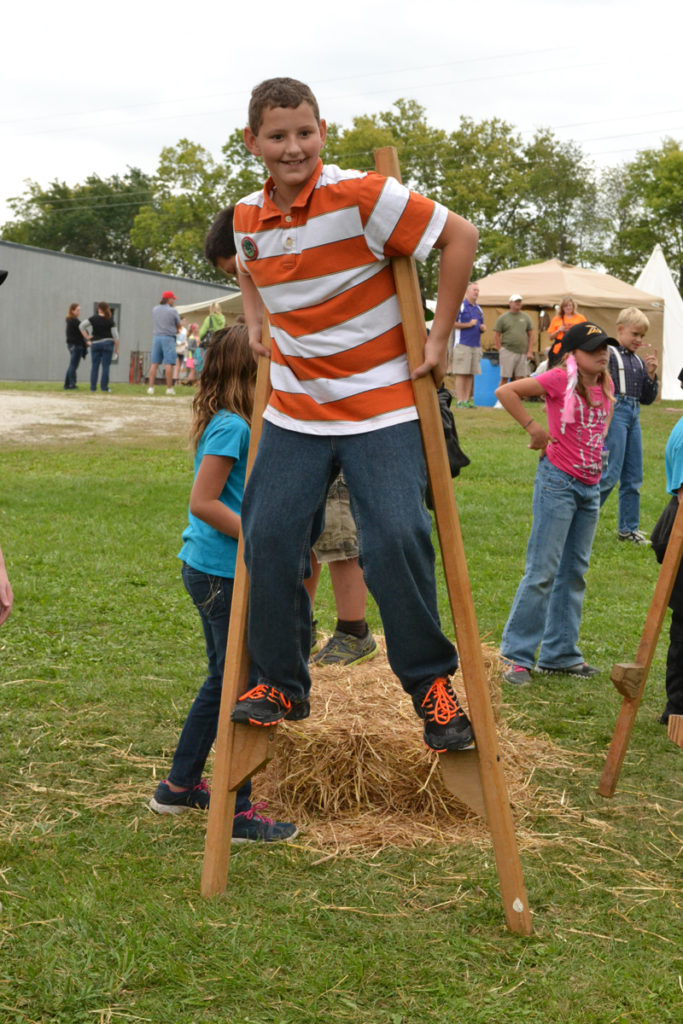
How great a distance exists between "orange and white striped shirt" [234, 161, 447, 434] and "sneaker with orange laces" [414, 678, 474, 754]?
34.2 inches

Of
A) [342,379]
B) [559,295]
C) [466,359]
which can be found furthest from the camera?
[559,295]

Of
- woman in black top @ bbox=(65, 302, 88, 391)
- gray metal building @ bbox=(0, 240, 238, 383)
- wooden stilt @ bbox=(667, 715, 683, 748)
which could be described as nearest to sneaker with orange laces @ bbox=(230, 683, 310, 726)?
wooden stilt @ bbox=(667, 715, 683, 748)

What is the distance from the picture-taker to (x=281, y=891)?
3.92 metres

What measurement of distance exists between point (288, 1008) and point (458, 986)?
0.50 m

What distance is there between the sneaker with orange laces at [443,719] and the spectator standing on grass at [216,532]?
0.98 meters

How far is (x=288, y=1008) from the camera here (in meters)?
3.15

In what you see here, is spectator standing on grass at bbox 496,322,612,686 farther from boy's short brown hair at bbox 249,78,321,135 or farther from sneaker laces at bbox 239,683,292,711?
boy's short brown hair at bbox 249,78,321,135

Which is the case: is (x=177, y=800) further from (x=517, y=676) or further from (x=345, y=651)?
(x=517, y=676)

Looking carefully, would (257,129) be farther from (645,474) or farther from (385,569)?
(645,474)

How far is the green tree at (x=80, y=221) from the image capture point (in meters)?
94.4

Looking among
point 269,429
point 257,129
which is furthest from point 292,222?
point 269,429

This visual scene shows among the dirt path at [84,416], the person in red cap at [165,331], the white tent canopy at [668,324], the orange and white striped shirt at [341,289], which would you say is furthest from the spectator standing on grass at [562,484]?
the white tent canopy at [668,324]

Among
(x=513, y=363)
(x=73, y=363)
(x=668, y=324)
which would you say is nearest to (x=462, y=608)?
(x=513, y=363)

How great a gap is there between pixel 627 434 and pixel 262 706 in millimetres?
8504
